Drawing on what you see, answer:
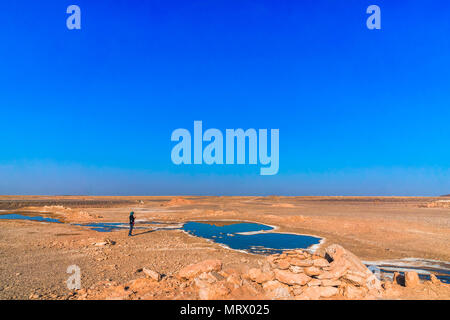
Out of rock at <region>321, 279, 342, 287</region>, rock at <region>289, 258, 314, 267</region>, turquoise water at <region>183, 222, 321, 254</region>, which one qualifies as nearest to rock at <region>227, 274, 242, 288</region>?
rock at <region>289, 258, 314, 267</region>

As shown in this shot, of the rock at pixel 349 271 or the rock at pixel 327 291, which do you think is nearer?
the rock at pixel 327 291

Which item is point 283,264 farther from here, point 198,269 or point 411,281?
point 411,281

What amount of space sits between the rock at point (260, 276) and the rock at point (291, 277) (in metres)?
0.22

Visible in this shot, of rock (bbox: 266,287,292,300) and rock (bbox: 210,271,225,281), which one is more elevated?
rock (bbox: 210,271,225,281)

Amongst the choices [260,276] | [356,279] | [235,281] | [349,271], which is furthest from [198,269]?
[356,279]

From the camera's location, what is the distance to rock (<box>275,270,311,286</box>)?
9.13 m

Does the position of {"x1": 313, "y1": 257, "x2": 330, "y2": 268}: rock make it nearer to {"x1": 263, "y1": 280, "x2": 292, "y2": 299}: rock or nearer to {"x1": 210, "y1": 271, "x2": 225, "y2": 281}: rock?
{"x1": 263, "y1": 280, "x2": 292, "y2": 299}: rock

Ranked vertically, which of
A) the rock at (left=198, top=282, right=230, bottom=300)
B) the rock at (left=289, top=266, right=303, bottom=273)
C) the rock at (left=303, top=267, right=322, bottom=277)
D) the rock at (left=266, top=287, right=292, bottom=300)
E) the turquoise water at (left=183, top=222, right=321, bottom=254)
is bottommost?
the turquoise water at (left=183, top=222, right=321, bottom=254)

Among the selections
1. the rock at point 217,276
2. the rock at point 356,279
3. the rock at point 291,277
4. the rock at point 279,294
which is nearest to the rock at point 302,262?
the rock at point 291,277

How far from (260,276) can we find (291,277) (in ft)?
3.45

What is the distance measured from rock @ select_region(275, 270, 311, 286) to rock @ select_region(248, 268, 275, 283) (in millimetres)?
219

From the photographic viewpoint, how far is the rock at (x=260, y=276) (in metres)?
9.41

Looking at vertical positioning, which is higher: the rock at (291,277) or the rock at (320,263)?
the rock at (320,263)

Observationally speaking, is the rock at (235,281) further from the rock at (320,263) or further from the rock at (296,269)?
the rock at (320,263)
